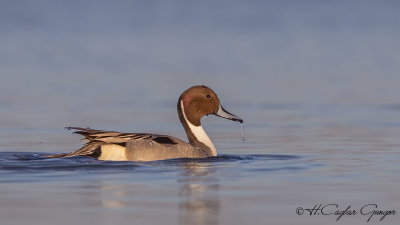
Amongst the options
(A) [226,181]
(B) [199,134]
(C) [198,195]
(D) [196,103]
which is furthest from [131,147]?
(C) [198,195]

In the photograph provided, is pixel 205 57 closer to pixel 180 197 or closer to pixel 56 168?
pixel 56 168

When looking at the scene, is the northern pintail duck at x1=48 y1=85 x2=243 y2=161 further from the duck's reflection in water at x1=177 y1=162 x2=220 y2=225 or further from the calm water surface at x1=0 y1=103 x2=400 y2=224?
the duck's reflection in water at x1=177 y1=162 x2=220 y2=225

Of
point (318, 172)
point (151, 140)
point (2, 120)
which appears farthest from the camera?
point (2, 120)

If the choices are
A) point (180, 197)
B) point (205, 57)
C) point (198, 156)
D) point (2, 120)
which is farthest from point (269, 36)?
point (180, 197)

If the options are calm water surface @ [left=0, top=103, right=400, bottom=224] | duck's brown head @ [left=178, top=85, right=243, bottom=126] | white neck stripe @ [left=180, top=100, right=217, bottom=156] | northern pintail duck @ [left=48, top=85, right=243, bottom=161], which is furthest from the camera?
duck's brown head @ [left=178, top=85, right=243, bottom=126]

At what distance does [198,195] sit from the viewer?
8625mm

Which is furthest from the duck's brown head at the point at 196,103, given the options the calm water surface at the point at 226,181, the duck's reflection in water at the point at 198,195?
the duck's reflection in water at the point at 198,195

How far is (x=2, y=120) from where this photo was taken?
14.3 m

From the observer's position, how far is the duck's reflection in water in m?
7.69

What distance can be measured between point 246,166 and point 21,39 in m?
14.0

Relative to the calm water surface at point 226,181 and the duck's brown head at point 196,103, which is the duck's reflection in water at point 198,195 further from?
the duck's brown head at point 196,103

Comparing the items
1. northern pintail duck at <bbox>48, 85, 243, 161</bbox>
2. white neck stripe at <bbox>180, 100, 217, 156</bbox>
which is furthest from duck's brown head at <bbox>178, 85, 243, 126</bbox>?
northern pintail duck at <bbox>48, 85, 243, 161</bbox>

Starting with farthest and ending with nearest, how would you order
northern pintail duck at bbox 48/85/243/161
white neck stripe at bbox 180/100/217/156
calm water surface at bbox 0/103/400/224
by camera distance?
white neck stripe at bbox 180/100/217/156
northern pintail duck at bbox 48/85/243/161
calm water surface at bbox 0/103/400/224

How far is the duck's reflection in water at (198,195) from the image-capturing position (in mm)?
7690
